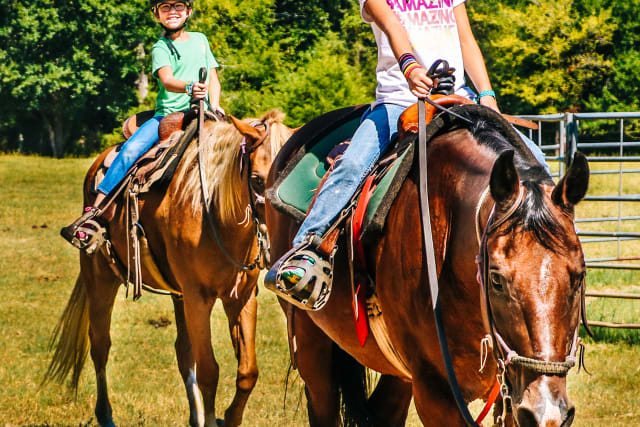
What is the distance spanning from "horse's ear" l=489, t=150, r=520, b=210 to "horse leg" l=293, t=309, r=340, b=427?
1.82 metres

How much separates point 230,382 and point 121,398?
978 mm

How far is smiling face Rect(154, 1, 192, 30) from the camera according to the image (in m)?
6.12

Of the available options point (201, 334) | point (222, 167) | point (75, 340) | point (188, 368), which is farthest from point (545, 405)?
point (75, 340)

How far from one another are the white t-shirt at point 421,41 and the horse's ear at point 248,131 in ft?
5.50

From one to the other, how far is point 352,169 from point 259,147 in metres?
1.92

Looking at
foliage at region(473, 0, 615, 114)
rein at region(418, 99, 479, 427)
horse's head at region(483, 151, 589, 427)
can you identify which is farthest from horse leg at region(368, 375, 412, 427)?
foliage at region(473, 0, 615, 114)

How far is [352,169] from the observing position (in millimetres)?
3467

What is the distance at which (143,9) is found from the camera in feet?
140

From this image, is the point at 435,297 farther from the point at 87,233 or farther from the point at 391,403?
the point at 87,233

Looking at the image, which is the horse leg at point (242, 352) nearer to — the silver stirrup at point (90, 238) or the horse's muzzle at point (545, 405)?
the silver stirrup at point (90, 238)

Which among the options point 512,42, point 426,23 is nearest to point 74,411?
point 426,23

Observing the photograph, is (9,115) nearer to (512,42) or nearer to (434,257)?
(512,42)

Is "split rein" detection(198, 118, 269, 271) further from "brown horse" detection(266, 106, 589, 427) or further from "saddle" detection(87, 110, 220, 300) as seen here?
"brown horse" detection(266, 106, 589, 427)

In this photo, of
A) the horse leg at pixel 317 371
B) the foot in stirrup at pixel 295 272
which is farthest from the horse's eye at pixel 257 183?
the foot in stirrup at pixel 295 272
